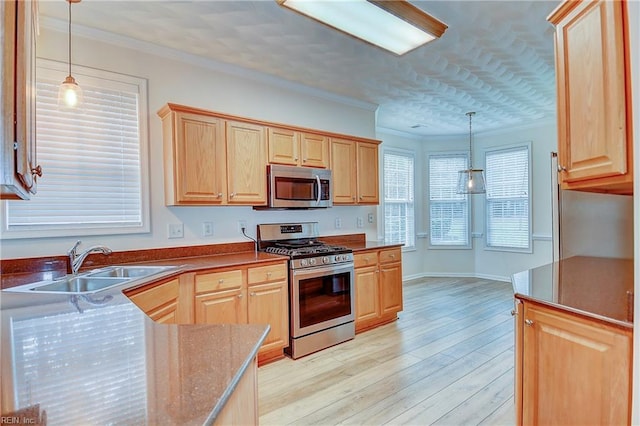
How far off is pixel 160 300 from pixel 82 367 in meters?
1.40

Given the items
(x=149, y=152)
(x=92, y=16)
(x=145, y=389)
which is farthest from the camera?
(x=149, y=152)

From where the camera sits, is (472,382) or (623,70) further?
(472,382)

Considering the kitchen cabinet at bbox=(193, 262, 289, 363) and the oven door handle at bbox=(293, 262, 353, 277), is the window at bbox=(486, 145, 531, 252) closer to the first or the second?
the oven door handle at bbox=(293, 262, 353, 277)

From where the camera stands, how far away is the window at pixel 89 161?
2.42 meters

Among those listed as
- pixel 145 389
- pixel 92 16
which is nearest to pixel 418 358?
pixel 145 389

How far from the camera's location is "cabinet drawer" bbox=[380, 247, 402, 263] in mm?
3769

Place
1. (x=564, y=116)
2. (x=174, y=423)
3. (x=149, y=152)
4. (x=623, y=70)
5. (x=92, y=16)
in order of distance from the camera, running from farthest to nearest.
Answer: (x=149, y=152) → (x=92, y=16) → (x=564, y=116) → (x=623, y=70) → (x=174, y=423)

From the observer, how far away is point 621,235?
2521 mm

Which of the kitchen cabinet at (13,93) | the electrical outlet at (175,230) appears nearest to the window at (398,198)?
the electrical outlet at (175,230)

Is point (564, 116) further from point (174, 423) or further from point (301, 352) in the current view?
point (301, 352)

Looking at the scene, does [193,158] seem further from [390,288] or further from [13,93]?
[390,288]

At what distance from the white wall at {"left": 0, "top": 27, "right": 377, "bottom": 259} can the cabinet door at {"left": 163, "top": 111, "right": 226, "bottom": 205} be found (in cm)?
21

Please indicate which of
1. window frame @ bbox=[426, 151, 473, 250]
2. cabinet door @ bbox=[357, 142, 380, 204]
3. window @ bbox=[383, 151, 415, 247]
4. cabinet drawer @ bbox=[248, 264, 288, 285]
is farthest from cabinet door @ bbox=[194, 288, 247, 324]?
window frame @ bbox=[426, 151, 473, 250]

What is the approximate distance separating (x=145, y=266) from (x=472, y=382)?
2586mm
